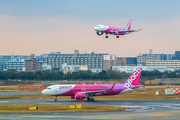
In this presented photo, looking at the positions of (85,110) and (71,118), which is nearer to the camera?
(71,118)

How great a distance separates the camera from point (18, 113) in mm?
51906

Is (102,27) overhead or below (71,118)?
overhead

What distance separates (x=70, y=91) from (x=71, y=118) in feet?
94.3

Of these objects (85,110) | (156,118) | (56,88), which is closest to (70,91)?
(56,88)

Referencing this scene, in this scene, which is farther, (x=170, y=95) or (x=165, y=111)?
(x=170, y=95)

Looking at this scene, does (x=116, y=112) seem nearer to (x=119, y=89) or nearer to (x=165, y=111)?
(x=165, y=111)

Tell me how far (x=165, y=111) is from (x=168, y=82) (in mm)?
100770

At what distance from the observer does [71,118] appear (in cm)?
→ 4588

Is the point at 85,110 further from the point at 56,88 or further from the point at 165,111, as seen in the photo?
the point at 56,88

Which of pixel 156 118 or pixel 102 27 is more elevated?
pixel 102 27

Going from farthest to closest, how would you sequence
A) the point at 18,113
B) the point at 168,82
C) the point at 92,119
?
1. the point at 168,82
2. the point at 18,113
3. the point at 92,119

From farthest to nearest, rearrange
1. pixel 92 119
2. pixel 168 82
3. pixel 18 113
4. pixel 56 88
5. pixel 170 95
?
pixel 168 82, pixel 170 95, pixel 56 88, pixel 18 113, pixel 92 119

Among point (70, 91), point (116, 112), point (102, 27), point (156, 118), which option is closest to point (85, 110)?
point (116, 112)

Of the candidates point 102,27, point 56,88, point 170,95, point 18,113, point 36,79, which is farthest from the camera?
point 36,79
